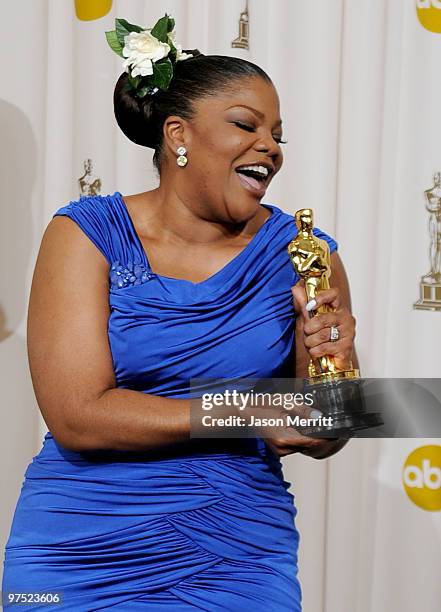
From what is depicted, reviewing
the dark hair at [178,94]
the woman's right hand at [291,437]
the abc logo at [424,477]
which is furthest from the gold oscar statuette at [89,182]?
the woman's right hand at [291,437]

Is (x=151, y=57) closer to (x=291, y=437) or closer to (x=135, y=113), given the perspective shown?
(x=135, y=113)

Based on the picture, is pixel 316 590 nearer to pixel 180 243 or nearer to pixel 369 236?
pixel 369 236

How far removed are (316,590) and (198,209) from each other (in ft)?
3.08

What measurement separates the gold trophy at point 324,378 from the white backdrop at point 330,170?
685mm

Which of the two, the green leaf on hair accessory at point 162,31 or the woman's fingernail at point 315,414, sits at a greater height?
the green leaf on hair accessory at point 162,31

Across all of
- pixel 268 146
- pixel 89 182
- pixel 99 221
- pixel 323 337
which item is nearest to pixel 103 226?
pixel 99 221

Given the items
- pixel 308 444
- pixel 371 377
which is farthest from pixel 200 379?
pixel 371 377

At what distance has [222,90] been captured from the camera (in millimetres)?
1399

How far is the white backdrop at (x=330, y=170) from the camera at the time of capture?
1.92 m

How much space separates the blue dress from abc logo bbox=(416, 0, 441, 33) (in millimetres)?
727

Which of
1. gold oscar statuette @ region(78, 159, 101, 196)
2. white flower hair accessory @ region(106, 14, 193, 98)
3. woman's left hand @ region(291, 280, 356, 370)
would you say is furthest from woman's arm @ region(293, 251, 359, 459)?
gold oscar statuette @ region(78, 159, 101, 196)

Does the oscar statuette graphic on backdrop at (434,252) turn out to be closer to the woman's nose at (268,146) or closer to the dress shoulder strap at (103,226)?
the woman's nose at (268,146)

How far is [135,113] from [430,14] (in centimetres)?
72

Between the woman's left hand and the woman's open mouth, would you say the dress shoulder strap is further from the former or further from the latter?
the woman's left hand
